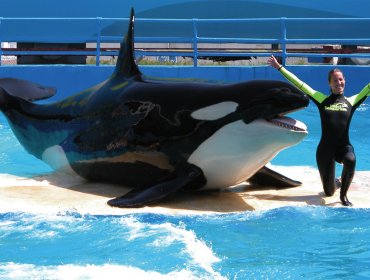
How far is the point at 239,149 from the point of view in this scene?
599cm

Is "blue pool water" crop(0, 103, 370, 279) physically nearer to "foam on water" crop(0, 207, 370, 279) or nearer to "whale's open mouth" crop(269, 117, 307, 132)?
"foam on water" crop(0, 207, 370, 279)

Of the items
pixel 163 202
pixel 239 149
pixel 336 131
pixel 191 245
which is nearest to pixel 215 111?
pixel 239 149

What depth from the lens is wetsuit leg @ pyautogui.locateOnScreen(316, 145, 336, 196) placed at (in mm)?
6426

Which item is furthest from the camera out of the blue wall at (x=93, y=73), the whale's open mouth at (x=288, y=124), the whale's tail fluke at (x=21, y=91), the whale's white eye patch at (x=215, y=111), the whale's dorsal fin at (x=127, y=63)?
the blue wall at (x=93, y=73)

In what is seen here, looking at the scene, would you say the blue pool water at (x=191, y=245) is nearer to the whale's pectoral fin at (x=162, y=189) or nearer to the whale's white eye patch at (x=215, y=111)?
the whale's pectoral fin at (x=162, y=189)

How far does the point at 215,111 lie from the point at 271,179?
129 cm

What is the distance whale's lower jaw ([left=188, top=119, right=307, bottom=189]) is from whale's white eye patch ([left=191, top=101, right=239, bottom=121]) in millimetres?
128

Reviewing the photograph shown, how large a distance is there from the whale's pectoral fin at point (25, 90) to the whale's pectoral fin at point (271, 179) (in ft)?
8.61

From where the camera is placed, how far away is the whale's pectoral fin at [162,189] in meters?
6.04

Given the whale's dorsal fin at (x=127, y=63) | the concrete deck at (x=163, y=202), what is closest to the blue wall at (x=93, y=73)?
the concrete deck at (x=163, y=202)

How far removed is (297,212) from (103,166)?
6.83 feet

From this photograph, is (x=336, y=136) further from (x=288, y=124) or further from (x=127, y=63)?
(x=127, y=63)

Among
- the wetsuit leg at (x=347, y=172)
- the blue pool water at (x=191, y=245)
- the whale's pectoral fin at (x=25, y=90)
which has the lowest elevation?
the blue pool water at (x=191, y=245)

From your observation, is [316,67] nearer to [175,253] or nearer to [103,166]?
[103,166]
